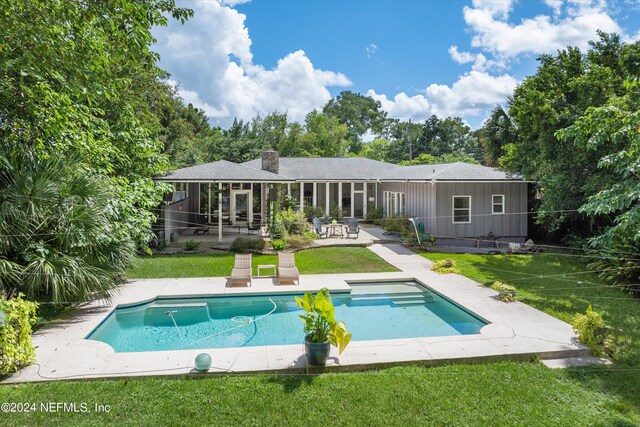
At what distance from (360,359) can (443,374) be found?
1.37 meters

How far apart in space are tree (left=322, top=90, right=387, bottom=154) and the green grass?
175 feet

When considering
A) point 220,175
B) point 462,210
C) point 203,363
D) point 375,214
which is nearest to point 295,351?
point 203,363

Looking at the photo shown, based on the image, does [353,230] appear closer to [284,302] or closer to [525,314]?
[284,302]

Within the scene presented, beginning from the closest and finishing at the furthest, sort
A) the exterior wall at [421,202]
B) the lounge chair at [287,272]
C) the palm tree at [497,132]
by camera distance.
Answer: the lounge chair at [287,272] → the exterior wall at [421,202] → the palm tree at [497,132]

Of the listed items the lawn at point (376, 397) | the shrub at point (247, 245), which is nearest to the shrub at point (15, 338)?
the lawn at point (376, 397)

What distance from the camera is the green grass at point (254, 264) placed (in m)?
13.2

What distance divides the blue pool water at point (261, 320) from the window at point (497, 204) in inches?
390

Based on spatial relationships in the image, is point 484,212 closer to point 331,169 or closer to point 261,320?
point 331,169

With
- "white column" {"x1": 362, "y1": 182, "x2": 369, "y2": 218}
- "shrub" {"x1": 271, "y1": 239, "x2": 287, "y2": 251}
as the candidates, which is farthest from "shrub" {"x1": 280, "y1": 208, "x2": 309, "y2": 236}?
"white column" {"x1": 362, "y1": 182, "x2": 369, "y2": 218}

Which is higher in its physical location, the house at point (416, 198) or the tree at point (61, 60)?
the tree at point (61, 60)

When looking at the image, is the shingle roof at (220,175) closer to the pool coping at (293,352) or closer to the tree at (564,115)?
the pool coping at (293,352)

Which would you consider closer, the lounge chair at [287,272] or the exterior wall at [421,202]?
the lounge chair at [287,272]

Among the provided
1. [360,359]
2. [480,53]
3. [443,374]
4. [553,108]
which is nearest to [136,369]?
[360,359]

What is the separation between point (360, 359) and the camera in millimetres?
6594
